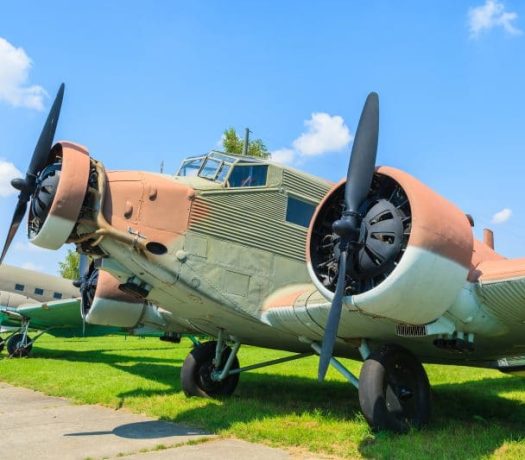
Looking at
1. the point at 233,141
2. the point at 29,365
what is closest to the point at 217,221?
the point at 29,365

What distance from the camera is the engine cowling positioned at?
472cm

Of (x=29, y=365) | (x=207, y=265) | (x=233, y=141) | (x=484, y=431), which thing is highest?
(x=233, y=141)

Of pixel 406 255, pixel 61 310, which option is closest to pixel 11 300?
pixel 61 310

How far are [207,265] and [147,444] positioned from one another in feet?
7.62

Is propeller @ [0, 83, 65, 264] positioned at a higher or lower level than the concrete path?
higher

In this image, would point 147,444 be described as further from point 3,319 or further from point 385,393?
point 3,319

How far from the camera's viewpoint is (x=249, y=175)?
756 centimetres

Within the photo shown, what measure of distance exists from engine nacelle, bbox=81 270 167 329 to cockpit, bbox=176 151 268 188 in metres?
2.70

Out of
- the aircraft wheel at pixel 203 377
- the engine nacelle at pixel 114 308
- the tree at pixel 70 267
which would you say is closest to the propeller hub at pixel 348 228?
the aircraft wheel at pixel 203 377

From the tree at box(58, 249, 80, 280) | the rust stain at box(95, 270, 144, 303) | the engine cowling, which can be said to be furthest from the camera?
the tree at box(58, 249, 80, 280)

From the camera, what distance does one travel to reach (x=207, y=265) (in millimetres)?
6793

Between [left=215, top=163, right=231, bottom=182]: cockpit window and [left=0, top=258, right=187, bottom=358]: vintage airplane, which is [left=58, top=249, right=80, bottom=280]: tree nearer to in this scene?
[left=0, top=258, right=187, bottom=358]: vintage airplane

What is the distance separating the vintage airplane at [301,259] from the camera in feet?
16.1

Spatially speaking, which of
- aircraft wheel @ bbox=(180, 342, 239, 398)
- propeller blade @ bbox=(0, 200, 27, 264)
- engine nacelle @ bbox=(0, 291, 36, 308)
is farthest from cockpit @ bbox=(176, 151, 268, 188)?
engine nacelle @ bbox=(0, 291, 36, 308)
